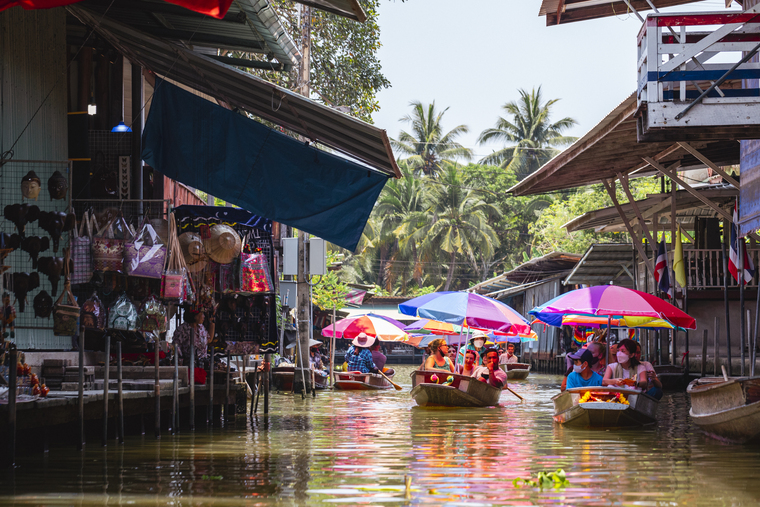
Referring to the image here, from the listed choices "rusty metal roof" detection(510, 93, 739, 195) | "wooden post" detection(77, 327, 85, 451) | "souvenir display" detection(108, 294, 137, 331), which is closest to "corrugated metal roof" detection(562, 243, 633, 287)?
"rusty metal roof" detection(510, 93, 739, 195)

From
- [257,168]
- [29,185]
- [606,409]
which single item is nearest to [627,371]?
[606,409]

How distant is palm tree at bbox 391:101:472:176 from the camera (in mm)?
49219

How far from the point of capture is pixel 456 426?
1202 centimetres

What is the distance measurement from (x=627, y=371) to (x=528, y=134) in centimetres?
3864

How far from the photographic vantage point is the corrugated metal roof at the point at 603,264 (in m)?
22.9

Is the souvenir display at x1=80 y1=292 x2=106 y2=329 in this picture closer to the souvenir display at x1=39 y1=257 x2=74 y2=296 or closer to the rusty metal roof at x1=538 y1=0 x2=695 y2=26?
the souvenir display at x1=39 y1=257 x2=74 y2=296

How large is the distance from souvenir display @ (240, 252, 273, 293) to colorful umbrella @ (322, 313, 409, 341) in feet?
40.3

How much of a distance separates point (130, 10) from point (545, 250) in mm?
33247

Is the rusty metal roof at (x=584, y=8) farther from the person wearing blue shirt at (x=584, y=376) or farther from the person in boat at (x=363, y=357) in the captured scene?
the person in boat at (x=363, y=357)

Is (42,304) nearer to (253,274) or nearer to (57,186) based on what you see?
(57,186)

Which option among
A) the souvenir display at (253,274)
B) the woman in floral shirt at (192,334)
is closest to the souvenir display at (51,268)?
the woman in floral shirt at (192,334)

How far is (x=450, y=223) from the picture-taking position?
4475 centimetres

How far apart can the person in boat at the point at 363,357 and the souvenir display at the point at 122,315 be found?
41.9ft

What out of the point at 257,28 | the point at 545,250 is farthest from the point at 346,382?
the point at 545,250
